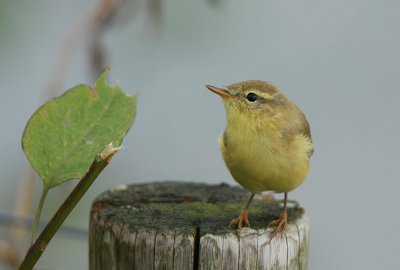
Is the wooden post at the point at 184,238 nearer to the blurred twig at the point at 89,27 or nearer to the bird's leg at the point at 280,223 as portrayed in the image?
the bird's leg at the point at 280,223

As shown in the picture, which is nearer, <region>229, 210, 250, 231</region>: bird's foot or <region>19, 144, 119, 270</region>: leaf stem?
<region>19, 144, 119, 270</region>: leaf stem

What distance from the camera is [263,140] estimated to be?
322cm

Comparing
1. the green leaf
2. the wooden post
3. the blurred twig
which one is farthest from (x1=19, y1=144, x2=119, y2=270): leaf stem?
the blurred twig

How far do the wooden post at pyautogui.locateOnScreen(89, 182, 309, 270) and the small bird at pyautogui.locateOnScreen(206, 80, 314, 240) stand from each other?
0.56ft

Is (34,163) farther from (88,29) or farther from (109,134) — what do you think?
(88,29)

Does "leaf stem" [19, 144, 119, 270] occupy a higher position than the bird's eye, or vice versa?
the bird's eye

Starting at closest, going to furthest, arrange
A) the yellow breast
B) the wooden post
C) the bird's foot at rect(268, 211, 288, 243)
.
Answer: the wooden post, the bird's foot at rect(268, 211, 288, 243), the yellow breast

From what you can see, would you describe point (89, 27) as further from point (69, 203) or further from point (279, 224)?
point (69, 203)

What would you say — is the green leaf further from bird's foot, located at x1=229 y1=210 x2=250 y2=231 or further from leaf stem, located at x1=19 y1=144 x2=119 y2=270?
bird's foot, located at x1=229 y1=210 x2=250 y2=231

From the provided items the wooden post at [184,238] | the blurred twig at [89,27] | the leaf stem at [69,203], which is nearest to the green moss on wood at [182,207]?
the wooden post at [184,238]

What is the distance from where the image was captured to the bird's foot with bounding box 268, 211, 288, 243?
2441 mm

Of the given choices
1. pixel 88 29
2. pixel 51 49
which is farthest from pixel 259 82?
pixel 51 49

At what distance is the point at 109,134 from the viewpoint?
2.10 metres

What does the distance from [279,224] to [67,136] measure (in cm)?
83
